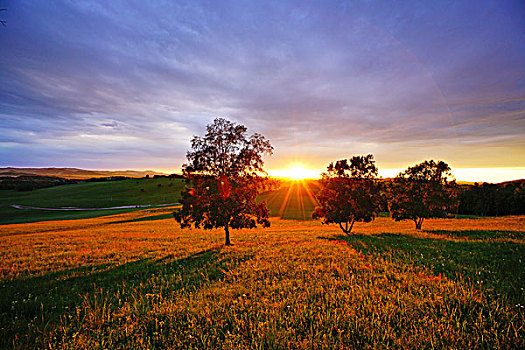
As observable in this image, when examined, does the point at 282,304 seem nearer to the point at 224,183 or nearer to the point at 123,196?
the point at 224,183

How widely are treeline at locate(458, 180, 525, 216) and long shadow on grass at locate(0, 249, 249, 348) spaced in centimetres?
9543

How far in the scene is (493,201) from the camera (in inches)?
3162

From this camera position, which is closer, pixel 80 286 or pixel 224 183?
pixel 80 286

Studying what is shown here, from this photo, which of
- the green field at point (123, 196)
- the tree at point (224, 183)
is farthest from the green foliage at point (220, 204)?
the green field at point (123, 196)

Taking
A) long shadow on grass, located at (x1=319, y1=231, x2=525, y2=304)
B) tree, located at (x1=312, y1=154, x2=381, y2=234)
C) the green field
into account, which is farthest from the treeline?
long shadow on grass, located at (x1=319, y1=231, x2=525, y2=304)

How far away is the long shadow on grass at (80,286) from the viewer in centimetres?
543

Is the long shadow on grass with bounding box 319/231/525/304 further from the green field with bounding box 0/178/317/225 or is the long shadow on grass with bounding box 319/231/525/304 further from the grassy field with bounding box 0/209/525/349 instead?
the green field with bounding box 0/178/317/225

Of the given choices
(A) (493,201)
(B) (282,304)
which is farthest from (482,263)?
(A) (493,201)

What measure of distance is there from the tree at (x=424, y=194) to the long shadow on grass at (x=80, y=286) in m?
→ 25.2

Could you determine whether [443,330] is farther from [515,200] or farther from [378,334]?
[515,200]

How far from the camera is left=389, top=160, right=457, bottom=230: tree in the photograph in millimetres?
26891

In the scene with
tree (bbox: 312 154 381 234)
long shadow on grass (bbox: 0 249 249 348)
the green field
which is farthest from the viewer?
the green field

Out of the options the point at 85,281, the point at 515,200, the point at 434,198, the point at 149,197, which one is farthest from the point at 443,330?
the point at 515,200

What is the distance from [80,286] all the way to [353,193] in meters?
20.9
